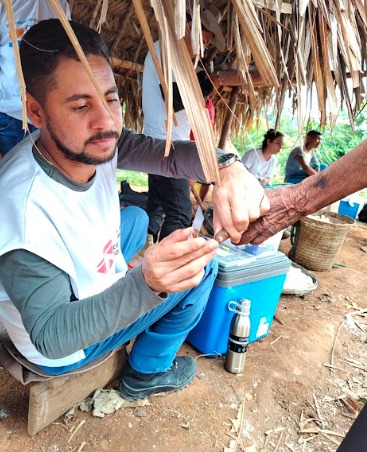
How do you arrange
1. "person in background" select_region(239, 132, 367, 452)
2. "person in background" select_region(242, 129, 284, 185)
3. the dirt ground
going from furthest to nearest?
"person in background" select_region(242, 129, 284, 185) → the dirt ground → "person in background" select_region(239, 132, 367, 452)

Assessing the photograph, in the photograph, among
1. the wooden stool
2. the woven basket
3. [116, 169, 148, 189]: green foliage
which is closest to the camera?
the wooden stool

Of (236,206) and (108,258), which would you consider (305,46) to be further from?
(108,258)

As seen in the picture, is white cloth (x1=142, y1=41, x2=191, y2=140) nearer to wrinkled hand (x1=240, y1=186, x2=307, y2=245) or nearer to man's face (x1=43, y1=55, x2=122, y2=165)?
man's face (x1=43, y1=55, x2=122, y2=165)

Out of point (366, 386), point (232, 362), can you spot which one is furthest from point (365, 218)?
point (232, 362)

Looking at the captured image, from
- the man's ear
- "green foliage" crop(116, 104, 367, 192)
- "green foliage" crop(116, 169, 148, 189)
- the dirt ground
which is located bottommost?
"green foliage" crop(116, 169, 148, 189)

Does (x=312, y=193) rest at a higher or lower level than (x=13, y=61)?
lower

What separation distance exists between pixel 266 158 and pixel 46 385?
176 inches

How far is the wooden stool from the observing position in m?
1.29

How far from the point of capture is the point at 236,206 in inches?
43.5

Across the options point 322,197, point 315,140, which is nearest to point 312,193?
point 322,197

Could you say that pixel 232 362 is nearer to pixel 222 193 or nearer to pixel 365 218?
pixel 222 193

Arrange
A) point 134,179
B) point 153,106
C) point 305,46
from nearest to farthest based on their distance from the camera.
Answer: point 305,46
point 153,106
point 134,179

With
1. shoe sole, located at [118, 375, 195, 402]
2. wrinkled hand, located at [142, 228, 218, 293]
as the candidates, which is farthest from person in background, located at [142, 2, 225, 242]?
shoe sole, located at [118, 375, 195, 402]

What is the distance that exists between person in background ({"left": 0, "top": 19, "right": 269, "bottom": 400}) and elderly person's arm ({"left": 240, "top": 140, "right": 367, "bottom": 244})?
0.07m
